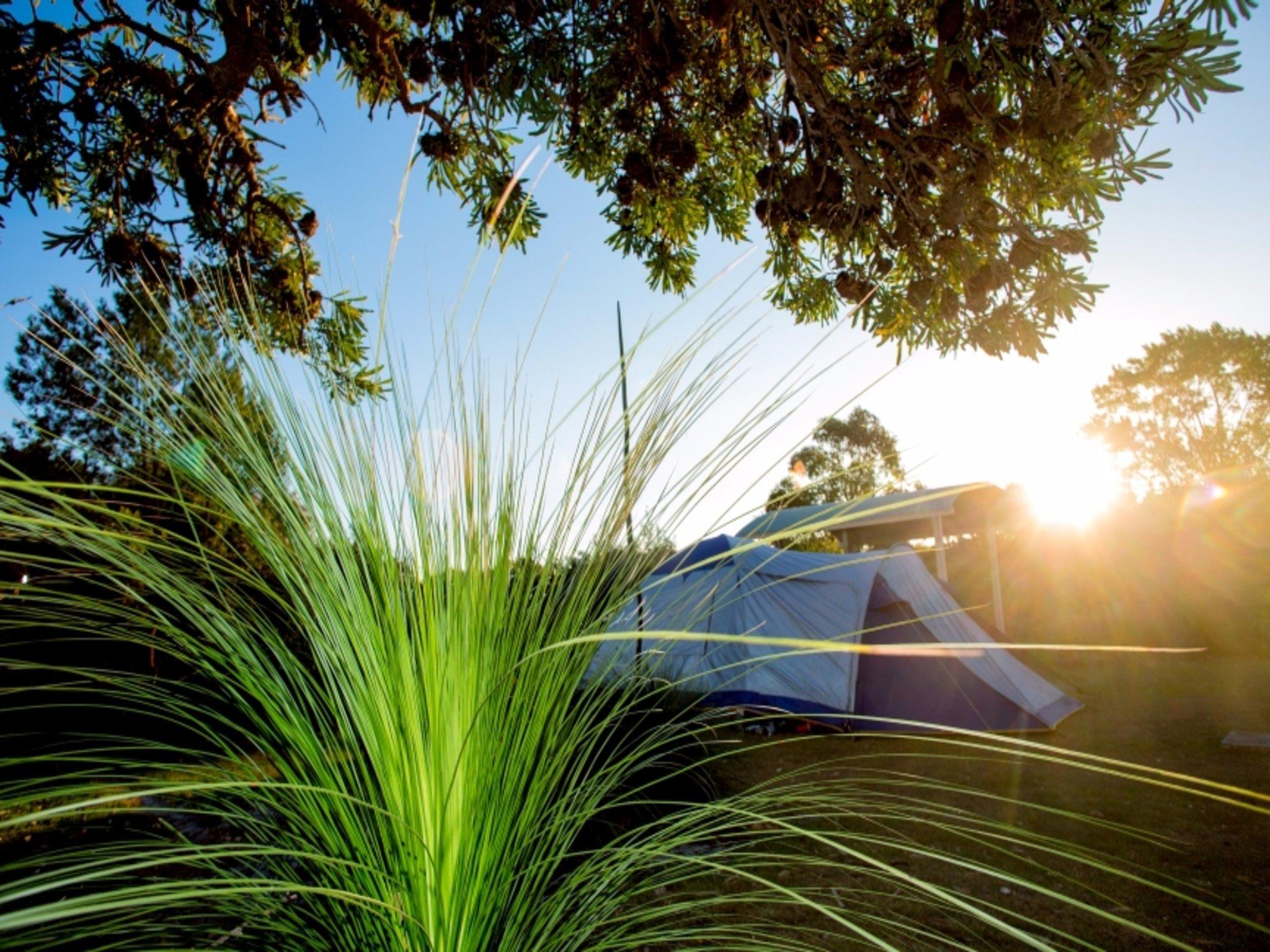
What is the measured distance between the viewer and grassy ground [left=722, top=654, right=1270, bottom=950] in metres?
2.32

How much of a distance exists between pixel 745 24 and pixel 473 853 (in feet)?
9.08

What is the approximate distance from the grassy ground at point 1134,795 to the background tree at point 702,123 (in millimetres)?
1515

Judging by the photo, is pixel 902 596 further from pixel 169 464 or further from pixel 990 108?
pixel 169 464

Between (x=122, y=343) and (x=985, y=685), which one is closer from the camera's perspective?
(x=122, y=343)

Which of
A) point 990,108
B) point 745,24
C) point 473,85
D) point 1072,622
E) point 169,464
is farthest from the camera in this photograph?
point 1072,622

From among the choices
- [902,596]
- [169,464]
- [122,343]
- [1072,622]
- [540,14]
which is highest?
[540,14]

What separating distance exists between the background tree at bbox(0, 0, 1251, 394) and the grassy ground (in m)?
1.51

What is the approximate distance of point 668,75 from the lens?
2.28 meters

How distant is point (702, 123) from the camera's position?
2.80 metres

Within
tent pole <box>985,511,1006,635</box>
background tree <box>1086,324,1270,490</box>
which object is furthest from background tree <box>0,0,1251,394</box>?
background tree <box>1086,324,1270,490</box>

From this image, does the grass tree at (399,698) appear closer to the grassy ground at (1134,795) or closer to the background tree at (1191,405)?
the grassy ground at (1134,795)

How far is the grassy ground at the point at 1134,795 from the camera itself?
2.32 m

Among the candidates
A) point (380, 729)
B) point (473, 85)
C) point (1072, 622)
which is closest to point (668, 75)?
point (473, 85)

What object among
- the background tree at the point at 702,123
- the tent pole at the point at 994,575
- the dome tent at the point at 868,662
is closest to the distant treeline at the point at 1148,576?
the tent pole at the point at 994,575
